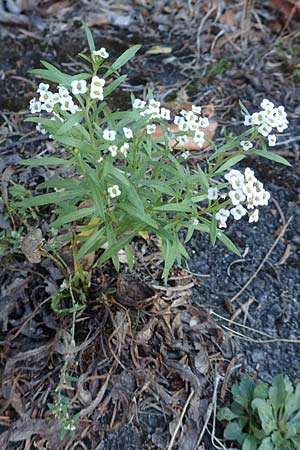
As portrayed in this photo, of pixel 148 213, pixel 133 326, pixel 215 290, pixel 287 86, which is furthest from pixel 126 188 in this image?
pixel 287 86

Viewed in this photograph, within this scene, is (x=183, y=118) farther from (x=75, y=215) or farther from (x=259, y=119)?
(x=75, y=215)

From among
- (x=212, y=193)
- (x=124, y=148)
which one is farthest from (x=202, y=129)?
(x=212, y=193)

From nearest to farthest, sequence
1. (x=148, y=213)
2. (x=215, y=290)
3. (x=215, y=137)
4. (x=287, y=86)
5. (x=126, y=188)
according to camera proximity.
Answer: (x=126, y=188), (x=148, y=213), (x=215, y=290), (x=215, y=137), (x=287, y=86)

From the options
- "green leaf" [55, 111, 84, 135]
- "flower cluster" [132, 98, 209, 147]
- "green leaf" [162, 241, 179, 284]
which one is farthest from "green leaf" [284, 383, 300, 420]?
"green leaf" [55, 111, 84, 135]

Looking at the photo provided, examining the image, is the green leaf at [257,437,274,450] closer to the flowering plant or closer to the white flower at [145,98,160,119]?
the flowering plant

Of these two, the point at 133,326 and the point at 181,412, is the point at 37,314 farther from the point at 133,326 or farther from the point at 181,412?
the point at 181,412
